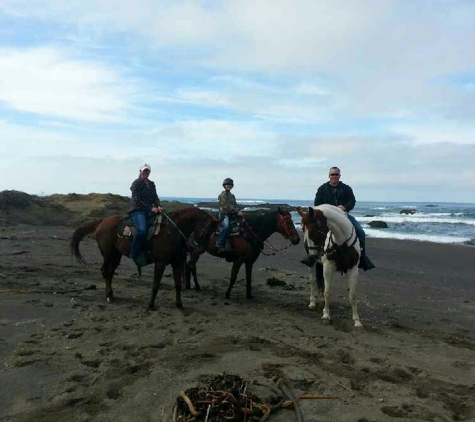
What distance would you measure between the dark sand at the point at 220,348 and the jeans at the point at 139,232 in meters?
1.08

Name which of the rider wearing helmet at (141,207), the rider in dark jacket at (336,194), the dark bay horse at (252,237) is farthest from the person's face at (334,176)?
the rider wearing helmet at (141,207)

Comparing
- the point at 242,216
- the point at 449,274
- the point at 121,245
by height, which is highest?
the point at 242,216

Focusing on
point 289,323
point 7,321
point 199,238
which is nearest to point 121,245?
point 199,238

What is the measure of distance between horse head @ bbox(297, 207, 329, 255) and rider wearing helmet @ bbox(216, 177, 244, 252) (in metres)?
2.46

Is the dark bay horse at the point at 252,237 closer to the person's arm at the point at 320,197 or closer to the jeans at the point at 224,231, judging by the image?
the jeans at the point at 224,231

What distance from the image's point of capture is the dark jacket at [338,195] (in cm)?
833

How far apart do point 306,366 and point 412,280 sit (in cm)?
913

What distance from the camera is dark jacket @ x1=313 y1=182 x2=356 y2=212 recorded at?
8328 mm

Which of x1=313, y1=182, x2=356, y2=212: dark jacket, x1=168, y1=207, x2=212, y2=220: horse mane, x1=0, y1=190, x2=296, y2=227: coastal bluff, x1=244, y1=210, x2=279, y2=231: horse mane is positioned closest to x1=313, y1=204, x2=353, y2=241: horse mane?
x1=313, y1=182, x2=356, y2=212: dark jacket

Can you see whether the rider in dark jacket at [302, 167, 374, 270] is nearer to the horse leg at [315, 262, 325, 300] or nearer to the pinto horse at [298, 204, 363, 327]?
the horse leg at [315, 262, 325, 300]

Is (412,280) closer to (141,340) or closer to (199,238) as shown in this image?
(199,238)

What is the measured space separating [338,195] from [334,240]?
1379 mm

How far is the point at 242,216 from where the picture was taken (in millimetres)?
9625

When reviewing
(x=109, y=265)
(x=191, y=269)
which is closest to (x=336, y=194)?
(x=191, y=269)
